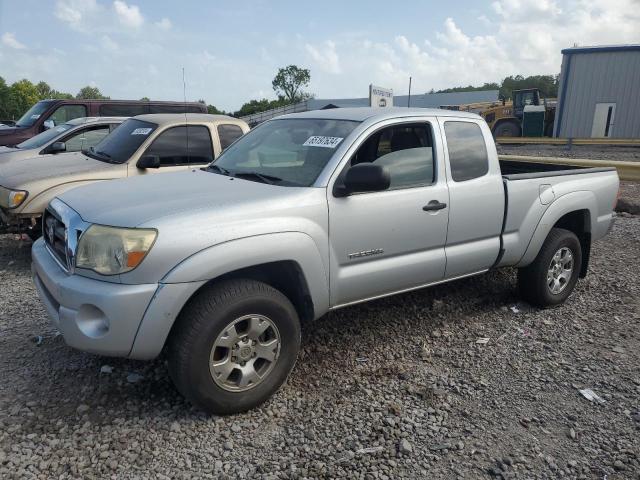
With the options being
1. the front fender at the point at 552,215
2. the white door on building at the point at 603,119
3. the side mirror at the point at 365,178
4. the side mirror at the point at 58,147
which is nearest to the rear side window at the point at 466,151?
the front fender at the point at 552,215

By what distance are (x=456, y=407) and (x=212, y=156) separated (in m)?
4.65

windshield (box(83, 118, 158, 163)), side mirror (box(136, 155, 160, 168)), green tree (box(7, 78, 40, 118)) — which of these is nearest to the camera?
side mirror (box(136, 155, 160, 168))

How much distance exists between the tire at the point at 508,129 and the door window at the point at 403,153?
2337cm

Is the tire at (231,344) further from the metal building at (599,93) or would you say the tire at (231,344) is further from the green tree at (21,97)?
the green tree at (21,97)

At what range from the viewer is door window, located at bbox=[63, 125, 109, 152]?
7.88m

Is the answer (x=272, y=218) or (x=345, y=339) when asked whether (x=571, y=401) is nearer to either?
(x=345, y=339)

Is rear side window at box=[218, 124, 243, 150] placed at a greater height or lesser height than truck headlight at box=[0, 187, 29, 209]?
greater

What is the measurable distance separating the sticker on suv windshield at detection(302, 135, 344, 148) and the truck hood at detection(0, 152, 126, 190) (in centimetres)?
323

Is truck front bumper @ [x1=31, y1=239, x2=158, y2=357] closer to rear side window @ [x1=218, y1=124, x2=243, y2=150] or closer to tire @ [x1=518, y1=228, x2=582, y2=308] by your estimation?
tire @ [x1=518, y1=228, x2=582, y2=308]

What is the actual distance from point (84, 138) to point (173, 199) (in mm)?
5876

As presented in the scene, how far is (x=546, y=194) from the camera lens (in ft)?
14.6

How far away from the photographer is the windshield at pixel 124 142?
6.21 m

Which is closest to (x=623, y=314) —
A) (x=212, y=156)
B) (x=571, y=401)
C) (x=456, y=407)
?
(x=571, y=401)

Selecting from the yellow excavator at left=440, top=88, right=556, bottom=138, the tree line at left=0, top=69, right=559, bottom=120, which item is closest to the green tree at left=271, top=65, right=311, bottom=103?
the tree line at left=0, top=69, right=559, bottom=120
